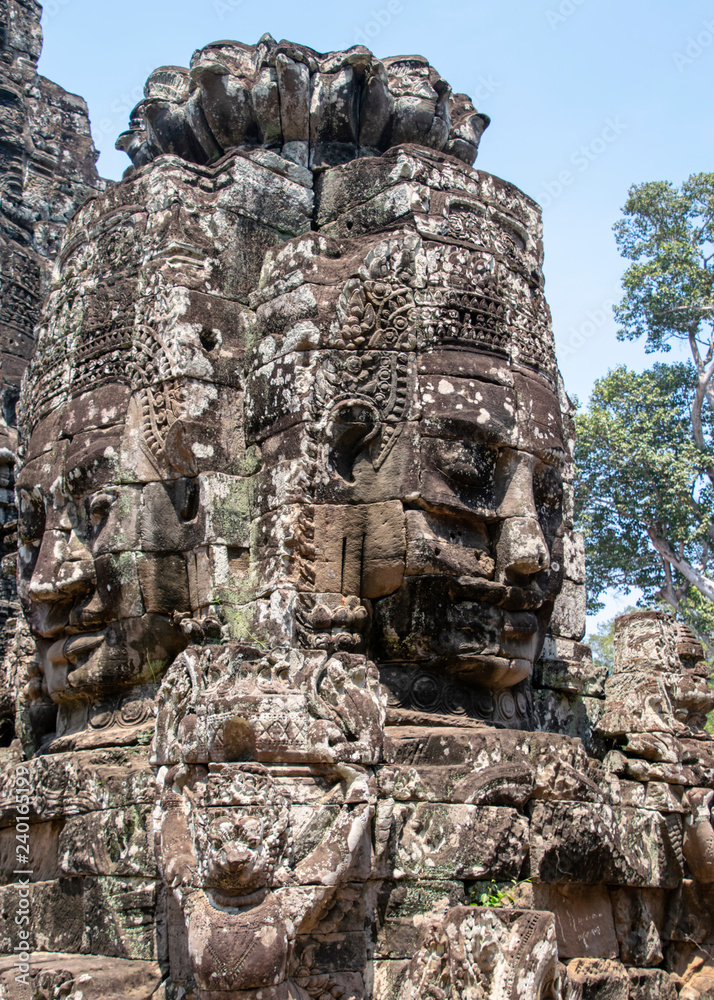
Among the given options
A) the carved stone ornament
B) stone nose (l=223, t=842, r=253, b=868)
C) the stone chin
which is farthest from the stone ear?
stone nose (l=223, t=842, r=253, b=868)

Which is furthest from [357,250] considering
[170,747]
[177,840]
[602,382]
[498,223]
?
[602,382]

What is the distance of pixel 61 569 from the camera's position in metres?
5.91

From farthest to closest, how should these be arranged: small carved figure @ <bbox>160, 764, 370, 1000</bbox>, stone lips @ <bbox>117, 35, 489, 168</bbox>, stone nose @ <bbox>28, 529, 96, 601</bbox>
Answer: stone lips @ <bbox>117, 35, 489, 168</bbox> → stone nose @ <bbox>28, 529, 96, 601</bbox> → small carved figure @ <bbox>160, 764, 370, 1000</bbox>

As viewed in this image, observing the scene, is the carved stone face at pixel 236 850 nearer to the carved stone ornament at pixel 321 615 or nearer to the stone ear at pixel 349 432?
the carved stone ornament at pixel 321 615

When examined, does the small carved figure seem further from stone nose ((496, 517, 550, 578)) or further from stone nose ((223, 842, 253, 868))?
stone nose ((496, 517, 550, 578))

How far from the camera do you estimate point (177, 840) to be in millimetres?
4273

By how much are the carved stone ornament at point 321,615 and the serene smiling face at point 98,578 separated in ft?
0.07

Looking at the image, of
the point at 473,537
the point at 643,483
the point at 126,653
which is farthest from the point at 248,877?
the point at 643,483

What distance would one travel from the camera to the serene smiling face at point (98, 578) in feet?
18.7

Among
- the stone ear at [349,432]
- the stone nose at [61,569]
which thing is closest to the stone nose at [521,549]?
the stone ear at [349,432]

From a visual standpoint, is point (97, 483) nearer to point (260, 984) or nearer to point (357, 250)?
point (357, 250)

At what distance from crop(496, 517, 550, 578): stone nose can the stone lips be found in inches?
121

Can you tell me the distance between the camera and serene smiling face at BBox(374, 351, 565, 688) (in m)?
5.34

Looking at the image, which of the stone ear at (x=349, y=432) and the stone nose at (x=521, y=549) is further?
the stone ear at (x=349, y=432)
